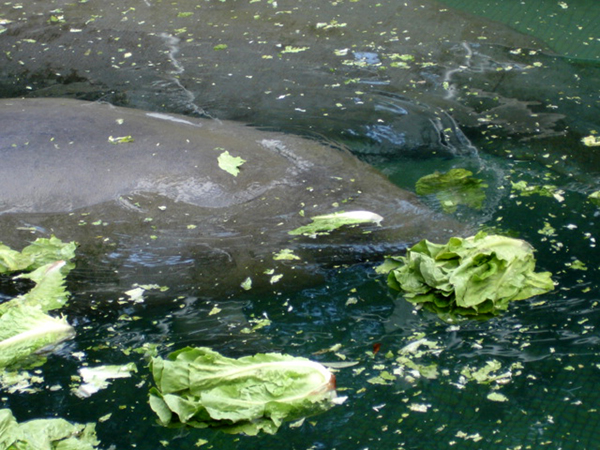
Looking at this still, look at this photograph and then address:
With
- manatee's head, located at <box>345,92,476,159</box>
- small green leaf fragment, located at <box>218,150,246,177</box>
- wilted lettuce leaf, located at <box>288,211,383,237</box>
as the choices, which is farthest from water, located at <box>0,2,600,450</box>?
small green leaf fragment, located at <box>218,150,246,177</box>

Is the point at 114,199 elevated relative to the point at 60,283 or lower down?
elevated

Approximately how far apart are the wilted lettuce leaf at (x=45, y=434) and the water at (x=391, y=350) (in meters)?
0.06

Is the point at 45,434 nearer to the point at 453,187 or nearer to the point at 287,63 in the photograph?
the point at 453,187

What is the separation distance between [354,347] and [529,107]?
2601 mm

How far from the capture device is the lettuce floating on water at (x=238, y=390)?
2398mm

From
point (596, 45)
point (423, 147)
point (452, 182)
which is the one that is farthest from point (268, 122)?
point (596, 45)

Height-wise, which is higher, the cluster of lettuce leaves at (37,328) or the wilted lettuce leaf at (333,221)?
the wilted lettuce leaf at (333,221)

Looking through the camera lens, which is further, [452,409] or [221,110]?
[221,110]

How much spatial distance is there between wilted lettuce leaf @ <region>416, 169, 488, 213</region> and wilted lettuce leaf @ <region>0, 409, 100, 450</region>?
7.27 feet

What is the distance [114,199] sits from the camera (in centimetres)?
348

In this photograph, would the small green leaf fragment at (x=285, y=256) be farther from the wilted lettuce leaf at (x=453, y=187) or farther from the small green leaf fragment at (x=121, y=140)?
the small green leaf fragment at (x=121, y=140)

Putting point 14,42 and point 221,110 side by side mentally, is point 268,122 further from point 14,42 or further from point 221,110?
point 14,42

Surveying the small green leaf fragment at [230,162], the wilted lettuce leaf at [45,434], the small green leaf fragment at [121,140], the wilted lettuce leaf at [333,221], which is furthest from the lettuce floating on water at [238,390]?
the small green leaf fragment at [121,140]

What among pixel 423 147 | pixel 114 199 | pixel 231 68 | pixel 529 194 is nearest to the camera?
pixel 114 199
